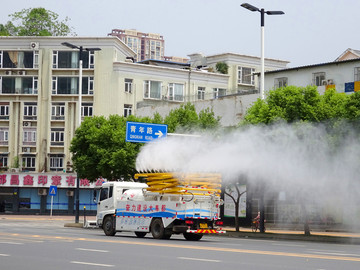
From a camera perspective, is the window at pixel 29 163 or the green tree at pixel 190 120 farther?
the window at pixel 29 163

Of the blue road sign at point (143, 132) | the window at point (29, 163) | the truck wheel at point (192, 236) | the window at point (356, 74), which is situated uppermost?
the window at point (356, 74)

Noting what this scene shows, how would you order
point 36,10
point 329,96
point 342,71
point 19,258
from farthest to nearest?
1. point 36,10
2. point 342,71
3. point 329,96
4. point 19,258

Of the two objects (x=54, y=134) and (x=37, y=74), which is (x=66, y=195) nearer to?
(x=54, y=134)

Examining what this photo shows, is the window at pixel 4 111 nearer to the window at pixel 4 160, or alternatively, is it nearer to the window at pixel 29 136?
the window at pixel 29 136

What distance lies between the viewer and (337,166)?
3216 cm

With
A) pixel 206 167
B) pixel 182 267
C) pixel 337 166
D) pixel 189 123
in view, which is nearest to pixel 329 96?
pixel 337 166

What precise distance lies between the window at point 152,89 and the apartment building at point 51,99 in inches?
4.3

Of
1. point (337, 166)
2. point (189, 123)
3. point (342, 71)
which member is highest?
point (342, 71)

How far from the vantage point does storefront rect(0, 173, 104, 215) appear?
251 ft

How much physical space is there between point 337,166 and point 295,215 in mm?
15915

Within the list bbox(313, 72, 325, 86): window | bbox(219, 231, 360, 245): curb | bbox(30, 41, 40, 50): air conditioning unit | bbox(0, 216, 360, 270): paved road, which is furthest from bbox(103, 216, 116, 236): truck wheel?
bbox(30, 41, 40, 50): air conditioning unit

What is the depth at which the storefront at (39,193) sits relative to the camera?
76.6 meters

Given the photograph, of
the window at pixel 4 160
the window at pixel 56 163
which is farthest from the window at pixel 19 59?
the window at pixel 56 163

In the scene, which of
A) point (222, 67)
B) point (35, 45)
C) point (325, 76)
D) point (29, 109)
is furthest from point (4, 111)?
point (325, 76)
